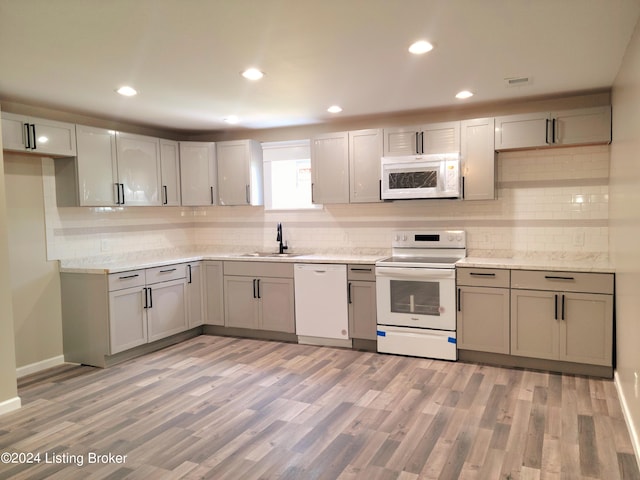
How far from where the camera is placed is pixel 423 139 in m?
4.60

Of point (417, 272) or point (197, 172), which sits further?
point (197, 172)

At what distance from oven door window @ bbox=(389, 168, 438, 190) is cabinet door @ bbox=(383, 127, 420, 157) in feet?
0.75

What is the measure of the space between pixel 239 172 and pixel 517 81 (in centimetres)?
315

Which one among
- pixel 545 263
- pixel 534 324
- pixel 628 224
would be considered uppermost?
pixel 628 224

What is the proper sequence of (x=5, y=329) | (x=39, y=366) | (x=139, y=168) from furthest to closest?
(x=139, y=168), (x=39, y=366), (x=5, y=329)

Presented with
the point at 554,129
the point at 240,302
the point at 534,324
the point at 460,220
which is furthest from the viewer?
the point at 240,302

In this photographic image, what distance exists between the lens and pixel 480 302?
417 cm

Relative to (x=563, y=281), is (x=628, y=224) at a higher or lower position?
higher

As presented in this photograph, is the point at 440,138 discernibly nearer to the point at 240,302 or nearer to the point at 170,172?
the point at 240,302

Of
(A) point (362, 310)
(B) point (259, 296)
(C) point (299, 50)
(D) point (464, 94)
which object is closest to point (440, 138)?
(D) point (464, 94)

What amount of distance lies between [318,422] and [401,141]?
285 cm

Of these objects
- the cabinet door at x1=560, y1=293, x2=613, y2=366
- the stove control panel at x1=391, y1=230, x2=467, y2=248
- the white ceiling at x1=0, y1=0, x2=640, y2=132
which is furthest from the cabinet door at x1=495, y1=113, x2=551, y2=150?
the cabinet door at x1=560, y1=293, x2=613, y2=366

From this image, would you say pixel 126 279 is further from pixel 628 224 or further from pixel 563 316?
pixel 628 224

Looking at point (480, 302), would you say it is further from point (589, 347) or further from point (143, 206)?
point (143, 206)
